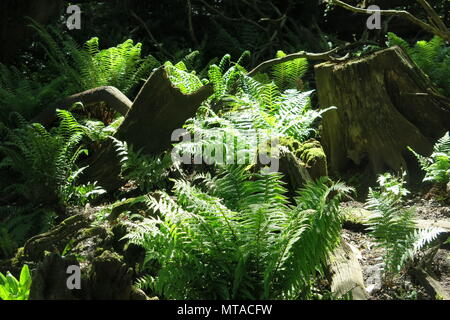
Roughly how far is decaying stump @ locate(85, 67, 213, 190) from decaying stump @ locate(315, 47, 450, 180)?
52.4 inches

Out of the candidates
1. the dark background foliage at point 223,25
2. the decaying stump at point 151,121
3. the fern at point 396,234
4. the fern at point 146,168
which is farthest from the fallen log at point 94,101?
the fern at point 396,234

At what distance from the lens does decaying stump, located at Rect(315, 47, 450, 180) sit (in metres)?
6.19

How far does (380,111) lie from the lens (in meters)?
6.21

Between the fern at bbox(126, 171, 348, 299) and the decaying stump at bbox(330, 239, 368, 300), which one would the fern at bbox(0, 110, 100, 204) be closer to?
the fern at bbox(126, 171, 348, 299)

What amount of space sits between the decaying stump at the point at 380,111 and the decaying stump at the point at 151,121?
1.33 meters

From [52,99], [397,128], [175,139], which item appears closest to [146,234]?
[175,139]

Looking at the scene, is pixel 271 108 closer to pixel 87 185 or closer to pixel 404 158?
pixel 404 158

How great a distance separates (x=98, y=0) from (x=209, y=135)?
5291 millimetres

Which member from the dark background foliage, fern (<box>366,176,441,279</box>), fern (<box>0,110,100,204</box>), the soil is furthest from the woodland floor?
the dark background foliage

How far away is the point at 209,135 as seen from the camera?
538 cm

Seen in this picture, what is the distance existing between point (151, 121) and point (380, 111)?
7.31 ft

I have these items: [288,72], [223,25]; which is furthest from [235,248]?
[223,25]

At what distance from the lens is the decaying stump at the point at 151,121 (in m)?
6.00

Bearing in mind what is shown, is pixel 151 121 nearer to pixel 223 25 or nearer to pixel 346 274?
pixel 346 274
